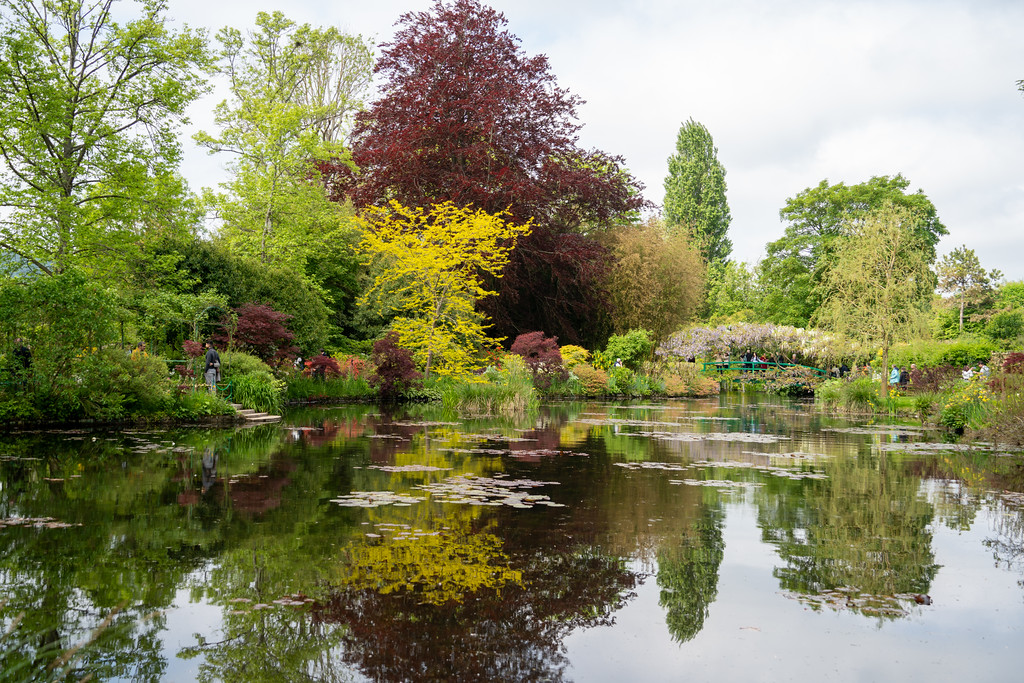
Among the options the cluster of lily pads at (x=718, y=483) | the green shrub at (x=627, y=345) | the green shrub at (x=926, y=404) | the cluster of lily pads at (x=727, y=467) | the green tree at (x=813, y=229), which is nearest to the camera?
the cluster of lily pads at (x=718, y=483)

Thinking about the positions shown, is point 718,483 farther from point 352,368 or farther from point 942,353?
point 942,353

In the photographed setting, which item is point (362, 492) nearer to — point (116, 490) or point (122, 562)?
point (116, 490)

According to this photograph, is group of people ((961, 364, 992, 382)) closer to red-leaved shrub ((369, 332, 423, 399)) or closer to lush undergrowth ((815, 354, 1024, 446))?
lush undergrowth ((815, 354, 1024, 446))

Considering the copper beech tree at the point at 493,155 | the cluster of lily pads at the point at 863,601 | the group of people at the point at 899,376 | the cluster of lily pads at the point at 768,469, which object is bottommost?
the cluster of lily pads at the point at 863,601

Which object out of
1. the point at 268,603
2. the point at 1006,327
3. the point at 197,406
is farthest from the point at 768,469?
the point at 1006,327

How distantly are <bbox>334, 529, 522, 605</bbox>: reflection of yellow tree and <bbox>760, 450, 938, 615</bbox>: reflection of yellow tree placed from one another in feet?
6.56

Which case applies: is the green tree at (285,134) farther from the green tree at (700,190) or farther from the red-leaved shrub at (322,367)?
the green tree at (700,190)

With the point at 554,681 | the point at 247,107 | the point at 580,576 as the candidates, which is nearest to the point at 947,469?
the point at 580,576

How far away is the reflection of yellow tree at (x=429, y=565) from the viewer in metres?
4.67

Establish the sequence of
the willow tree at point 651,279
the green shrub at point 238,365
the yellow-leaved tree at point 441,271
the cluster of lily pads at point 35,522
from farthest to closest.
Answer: the willow tree at point 651,279
the yellow-leaved tree at point 441,271
the green shrub at point 238,365
the cluster of lily pads at point 35,522

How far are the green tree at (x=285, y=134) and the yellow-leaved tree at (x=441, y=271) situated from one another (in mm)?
5863

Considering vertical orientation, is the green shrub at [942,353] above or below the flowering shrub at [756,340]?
below

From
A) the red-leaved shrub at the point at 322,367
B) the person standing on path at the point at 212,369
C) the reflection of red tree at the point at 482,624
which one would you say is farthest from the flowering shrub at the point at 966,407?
the red-leaved shrub at the point at 322,367

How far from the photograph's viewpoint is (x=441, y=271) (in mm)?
23281
